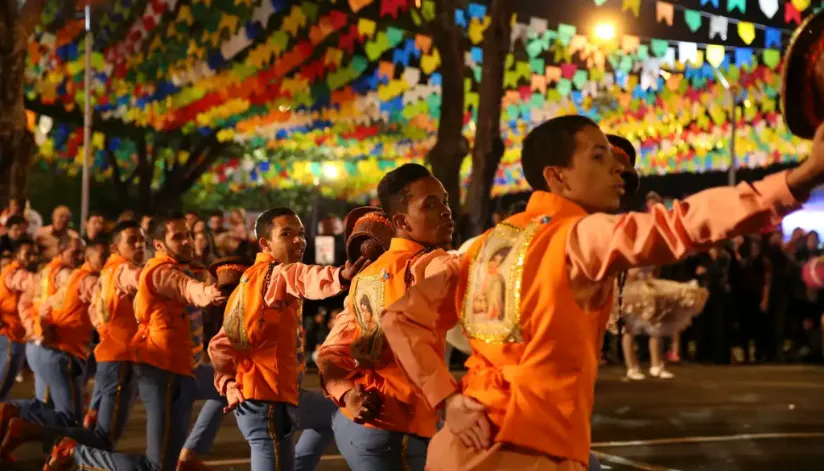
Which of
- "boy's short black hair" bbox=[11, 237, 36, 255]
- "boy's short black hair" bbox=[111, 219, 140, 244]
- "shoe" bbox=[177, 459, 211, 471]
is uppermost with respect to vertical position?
"boy's short black hair" bbox=[111, 219, 140, 244]

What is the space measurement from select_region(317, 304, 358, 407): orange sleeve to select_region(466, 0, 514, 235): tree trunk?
1266 centimetres

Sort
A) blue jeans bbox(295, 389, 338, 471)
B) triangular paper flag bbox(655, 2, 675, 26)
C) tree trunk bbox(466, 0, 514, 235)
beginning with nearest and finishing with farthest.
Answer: blue jeans bbox(295, 389, 338, 471), tree trunk bbox(466, 0, 514, 235), triangular paper flag bbox(655, 2, 675, 26)

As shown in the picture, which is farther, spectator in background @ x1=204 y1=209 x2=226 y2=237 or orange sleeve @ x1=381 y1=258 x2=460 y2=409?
spectator in background @ x1=204 y1=209 x2=226 y2=237

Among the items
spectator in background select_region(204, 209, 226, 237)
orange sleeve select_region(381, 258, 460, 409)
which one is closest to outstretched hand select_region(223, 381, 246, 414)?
orange sleeve select_region(381, 258, 460, 409)

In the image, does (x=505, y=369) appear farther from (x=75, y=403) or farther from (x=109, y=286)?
(x=75, y=403)

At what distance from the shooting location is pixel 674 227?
10.6ft

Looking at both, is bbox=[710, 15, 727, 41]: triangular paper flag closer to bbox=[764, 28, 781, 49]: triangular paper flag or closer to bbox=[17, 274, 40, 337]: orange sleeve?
bbox=[764, 28, 781, 49]: triangular paper flag

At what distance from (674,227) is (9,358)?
10195mm

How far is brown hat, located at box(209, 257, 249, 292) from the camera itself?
20.9 feet

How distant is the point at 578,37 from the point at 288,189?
Answer: 1166 inches

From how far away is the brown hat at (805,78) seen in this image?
287 cm

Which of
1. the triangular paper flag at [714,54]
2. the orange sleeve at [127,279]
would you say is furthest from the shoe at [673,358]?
the orange sleeve at [127,279]

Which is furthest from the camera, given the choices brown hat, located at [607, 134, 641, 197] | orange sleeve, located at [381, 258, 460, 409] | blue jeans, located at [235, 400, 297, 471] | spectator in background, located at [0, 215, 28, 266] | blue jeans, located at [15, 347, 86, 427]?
spectator in background, located at [0, 215, 28, 266]

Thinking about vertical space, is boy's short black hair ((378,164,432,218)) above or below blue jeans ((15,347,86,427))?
above
